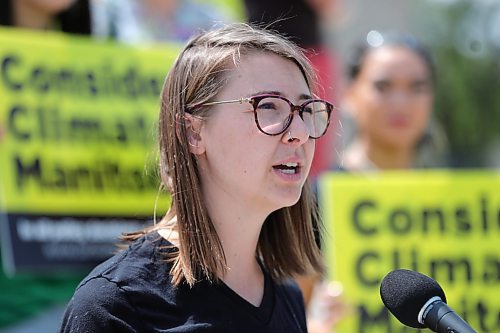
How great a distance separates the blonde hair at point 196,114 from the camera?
2.36 metres

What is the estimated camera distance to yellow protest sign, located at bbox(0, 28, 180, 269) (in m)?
4.07

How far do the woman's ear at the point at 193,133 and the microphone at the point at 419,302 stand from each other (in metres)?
0.58

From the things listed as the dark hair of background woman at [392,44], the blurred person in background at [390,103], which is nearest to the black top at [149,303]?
the blurred person in background at [390,103]

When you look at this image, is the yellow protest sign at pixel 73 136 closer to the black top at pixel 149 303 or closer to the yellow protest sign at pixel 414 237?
the yellow protest sign at pixel 414 237

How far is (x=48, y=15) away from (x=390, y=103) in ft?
5.74

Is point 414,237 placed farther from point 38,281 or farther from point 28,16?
point 28,16

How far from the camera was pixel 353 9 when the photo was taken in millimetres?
14469

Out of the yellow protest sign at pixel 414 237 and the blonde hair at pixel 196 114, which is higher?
the blonde hair at pixel 196 114

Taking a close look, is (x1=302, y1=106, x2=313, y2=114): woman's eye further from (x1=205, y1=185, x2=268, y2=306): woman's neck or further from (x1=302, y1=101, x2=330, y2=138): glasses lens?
(x1=205, y1=185, x2=268, y2=306): woman's neck

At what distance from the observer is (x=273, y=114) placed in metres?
2.37

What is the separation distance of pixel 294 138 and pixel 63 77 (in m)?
2.16

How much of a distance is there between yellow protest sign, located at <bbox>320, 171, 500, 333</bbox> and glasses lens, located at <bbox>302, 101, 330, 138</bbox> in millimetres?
1931

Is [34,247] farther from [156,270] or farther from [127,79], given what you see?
[156,270]

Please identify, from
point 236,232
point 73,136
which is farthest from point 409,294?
point 73,136
